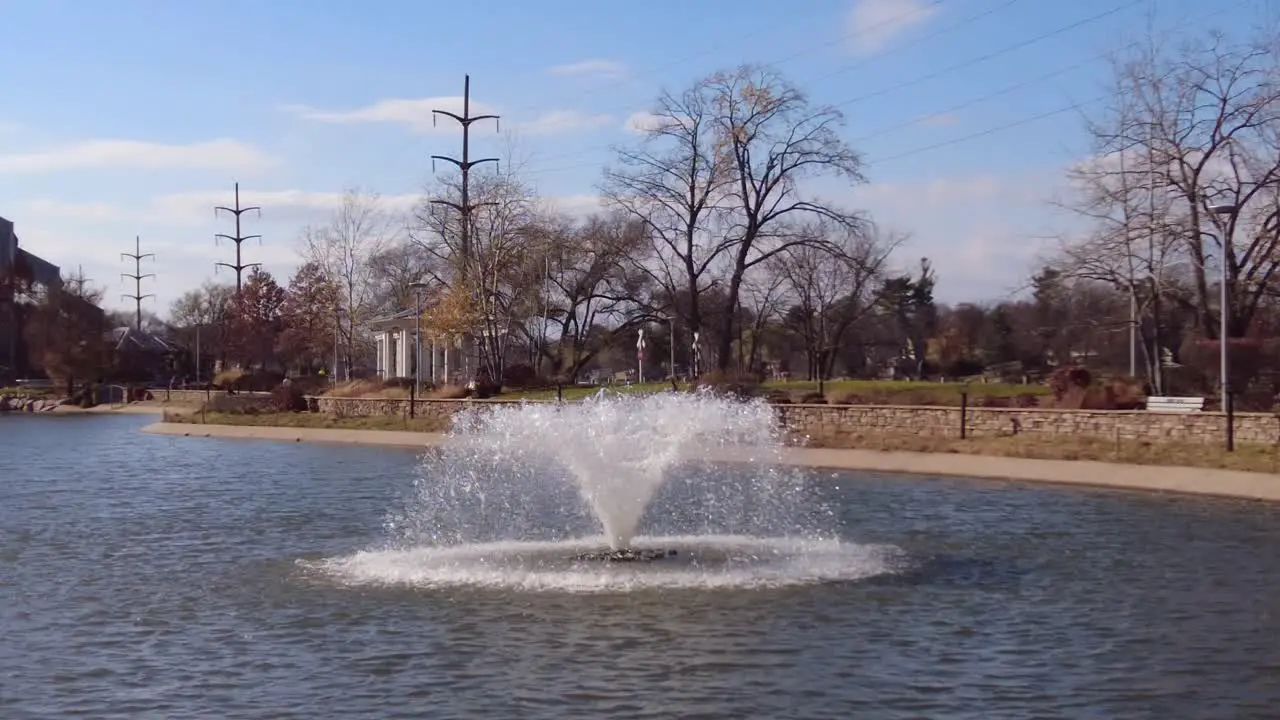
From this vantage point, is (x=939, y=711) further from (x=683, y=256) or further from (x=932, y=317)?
(x=932, y=317)

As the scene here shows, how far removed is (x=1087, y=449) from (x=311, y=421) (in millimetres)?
33584

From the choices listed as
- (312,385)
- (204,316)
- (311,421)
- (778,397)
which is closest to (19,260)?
(204,316)

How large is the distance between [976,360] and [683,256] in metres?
35.0

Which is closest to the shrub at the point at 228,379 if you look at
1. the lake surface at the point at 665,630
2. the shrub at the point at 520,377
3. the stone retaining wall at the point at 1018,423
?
the shrub at the point at 520,377

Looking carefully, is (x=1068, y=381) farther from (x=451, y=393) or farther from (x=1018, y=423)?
(x=451, y=393)

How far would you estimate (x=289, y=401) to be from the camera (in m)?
60.8

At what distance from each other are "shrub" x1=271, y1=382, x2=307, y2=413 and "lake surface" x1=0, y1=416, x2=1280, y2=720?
37.2 meters

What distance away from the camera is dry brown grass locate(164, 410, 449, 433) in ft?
167

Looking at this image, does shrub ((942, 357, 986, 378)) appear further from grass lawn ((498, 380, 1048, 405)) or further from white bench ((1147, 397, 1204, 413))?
white bench ((1147, 397, 1204, 413))

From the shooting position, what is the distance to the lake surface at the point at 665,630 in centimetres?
1098

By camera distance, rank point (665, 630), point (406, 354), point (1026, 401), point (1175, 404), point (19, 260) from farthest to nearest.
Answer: point (19, 260), point (406, 354), point (1026, 401), point (1175, 404), point (665, 630)

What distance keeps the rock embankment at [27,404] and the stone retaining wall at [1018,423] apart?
64493mm

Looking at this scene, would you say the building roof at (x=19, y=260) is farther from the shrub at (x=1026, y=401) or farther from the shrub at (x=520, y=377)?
the shrub at (x=1026, y=401)

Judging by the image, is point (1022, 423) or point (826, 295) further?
point (826, 295)
